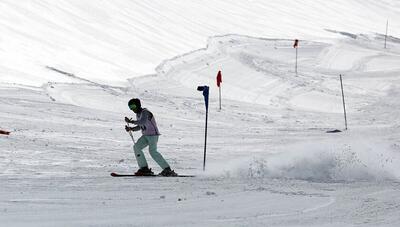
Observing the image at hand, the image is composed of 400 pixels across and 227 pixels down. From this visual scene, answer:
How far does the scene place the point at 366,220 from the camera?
7.52 meters

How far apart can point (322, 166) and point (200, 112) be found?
11.6m

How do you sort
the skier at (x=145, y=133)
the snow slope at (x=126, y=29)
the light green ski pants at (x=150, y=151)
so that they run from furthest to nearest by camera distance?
the snow slope at (x=126, y=29)
the light green ski pants at (x=150, y=151)
the skier at (x=145, y=133)

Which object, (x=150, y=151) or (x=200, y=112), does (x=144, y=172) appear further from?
(x=200, y=112)

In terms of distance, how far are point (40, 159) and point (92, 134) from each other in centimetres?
425

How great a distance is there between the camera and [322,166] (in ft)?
37.2

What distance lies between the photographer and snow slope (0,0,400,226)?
838cm

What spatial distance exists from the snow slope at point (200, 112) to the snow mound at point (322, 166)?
0.04m

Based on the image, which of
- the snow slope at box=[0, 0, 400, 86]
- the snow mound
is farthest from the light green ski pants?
the snow slope at box=[0, 0, 400, 86]

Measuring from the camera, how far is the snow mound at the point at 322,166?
11.0 m

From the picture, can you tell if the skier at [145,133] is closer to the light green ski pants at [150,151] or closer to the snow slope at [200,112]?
the light green ski pants at [150,151]

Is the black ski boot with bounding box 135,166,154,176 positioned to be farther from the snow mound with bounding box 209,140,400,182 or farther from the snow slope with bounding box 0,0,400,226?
the snow mound with bounding box 209,140,400,182

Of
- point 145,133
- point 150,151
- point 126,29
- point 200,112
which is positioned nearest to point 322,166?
point 150,151

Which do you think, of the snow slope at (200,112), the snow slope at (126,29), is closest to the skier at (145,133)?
the snow slope at (200,112)

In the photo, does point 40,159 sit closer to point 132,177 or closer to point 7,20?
point 132,177
